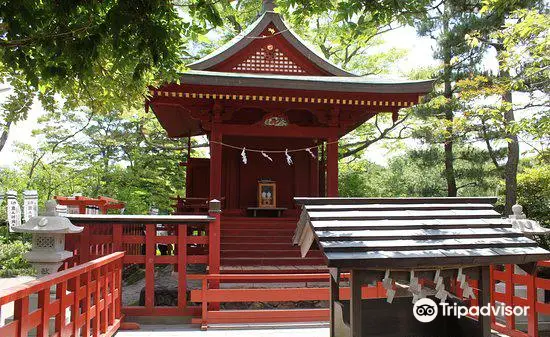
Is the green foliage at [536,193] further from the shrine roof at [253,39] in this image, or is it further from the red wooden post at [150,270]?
the red wooden post at [150,270]

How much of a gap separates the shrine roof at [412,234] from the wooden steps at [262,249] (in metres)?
5.29

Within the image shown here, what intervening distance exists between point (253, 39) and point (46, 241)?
875 centimetres

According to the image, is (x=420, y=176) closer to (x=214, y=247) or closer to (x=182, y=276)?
(x=214, y=247)

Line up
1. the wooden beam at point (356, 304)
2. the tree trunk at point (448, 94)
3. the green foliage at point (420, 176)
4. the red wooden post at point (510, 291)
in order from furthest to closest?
the green foliage at point (420, 176) < the tree trunk at point (448, 94) < the red wooden post at point (510, 291) < the wooden beam at point (356, 304)

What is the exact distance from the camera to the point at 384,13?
495cm

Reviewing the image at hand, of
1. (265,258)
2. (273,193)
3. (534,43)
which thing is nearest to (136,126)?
(273,193)

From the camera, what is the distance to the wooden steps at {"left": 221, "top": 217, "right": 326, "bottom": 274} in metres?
9.88

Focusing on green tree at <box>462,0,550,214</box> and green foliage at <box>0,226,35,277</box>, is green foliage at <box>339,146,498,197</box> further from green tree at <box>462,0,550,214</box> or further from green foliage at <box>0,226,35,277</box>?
green foliage at <box>0,226,35,277</box>

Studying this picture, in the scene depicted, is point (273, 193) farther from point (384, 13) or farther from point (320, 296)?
point (384, 13)

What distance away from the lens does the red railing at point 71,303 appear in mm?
3162

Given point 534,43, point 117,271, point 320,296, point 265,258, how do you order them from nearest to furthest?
point 117,271 < point 320,296 < point 534,43 < point 265,258

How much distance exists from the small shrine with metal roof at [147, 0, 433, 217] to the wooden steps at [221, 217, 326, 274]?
1.10 meters

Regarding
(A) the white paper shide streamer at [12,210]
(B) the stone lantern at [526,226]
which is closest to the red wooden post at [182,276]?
(B) the stone lantern at [526,226]

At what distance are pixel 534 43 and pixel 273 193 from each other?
782cm
